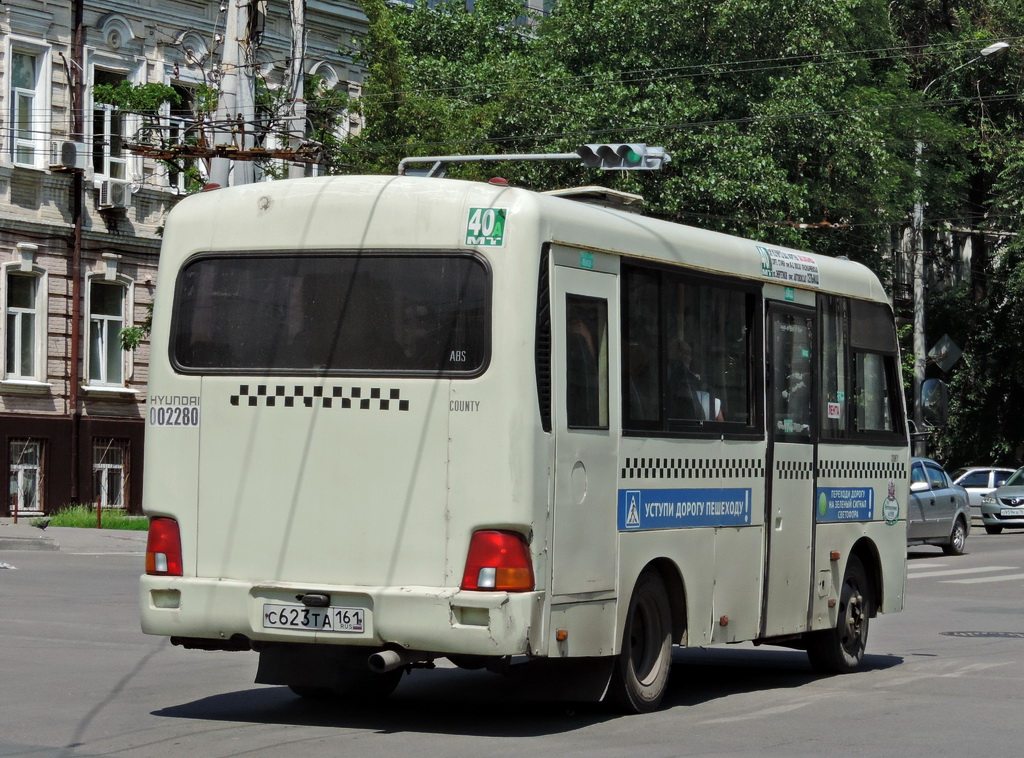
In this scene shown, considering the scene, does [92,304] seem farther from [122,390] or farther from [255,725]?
[255,725]

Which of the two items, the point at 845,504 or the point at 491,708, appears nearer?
the point at 491,708

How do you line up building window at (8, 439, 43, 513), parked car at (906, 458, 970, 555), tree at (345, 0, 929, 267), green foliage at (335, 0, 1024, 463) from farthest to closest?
green foliage at (335, 0, 1024, 463)
tree at (345, 0, 929, 267)
building window at (8, 439, 43, 513)
parked car at (906, 458, 970, 555)

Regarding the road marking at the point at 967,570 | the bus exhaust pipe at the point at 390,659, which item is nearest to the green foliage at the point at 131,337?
the road marking at the point at 967,570

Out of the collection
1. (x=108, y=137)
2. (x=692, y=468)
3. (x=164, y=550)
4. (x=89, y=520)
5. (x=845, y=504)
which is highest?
(x=108, y=137)

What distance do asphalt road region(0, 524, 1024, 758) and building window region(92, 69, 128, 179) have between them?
66.0 feet

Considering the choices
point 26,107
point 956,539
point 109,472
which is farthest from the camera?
point 109,472

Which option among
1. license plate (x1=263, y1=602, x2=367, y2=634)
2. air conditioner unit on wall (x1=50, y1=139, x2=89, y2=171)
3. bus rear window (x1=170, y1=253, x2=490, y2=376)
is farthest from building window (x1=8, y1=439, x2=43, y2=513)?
license plate (x1=263, y1=602, x2=367, y2=634)

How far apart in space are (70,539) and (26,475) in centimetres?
553

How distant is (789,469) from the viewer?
11.7 metres

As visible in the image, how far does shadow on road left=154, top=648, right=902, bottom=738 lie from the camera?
9.47 m

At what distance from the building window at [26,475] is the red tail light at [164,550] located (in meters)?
24.0

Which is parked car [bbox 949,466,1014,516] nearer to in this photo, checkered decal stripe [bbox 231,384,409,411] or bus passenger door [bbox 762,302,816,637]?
bus passenger door [bbox 762,302,816,637]

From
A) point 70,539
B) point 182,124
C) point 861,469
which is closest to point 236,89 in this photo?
point 70,539

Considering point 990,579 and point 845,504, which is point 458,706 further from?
point 990,579
